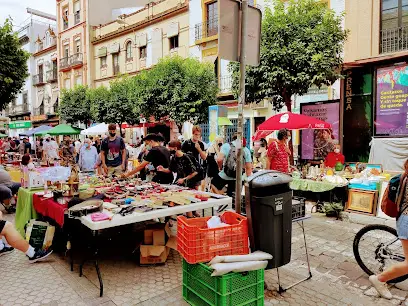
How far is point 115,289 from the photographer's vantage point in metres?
3.80

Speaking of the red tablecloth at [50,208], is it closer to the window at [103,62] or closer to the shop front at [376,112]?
the shop front at [376,112]

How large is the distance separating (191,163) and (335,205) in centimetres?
314

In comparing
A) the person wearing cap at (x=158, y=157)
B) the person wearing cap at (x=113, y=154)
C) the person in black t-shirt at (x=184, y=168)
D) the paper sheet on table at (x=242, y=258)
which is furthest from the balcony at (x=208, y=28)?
the paper sheet on table at (x=242, y=258)

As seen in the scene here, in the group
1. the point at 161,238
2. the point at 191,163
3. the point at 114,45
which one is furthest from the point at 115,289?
the point at 114,45

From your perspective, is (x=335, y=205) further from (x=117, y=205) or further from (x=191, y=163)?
(x=117, y=205)

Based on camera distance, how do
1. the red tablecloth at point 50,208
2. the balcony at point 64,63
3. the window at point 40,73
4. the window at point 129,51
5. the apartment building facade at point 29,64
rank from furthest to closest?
the apartment building facade at point 29,64 → the window at point 40,73 → the balcony at point 64,63 → the window at point 129,51 → the red tablecloth at point 50,208

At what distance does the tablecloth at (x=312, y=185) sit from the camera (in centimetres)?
721

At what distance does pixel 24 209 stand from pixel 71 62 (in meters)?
28.5

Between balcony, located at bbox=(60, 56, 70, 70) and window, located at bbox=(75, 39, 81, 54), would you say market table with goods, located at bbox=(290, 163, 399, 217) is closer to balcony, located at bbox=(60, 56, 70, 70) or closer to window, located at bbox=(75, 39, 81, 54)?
window, located at bbox=(75, 39, 81, 54)

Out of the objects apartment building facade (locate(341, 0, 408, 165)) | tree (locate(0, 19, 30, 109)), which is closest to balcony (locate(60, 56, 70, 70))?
tree (locate(0, 19, 30, 109))

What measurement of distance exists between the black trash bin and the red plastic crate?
12 cm

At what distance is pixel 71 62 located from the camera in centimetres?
3083

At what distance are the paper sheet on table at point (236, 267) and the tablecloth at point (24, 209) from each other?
377 centimetres

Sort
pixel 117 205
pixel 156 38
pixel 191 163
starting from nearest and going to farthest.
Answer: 1. pixel 117 205
2. pixel 191 163
3. pixel 156 38
